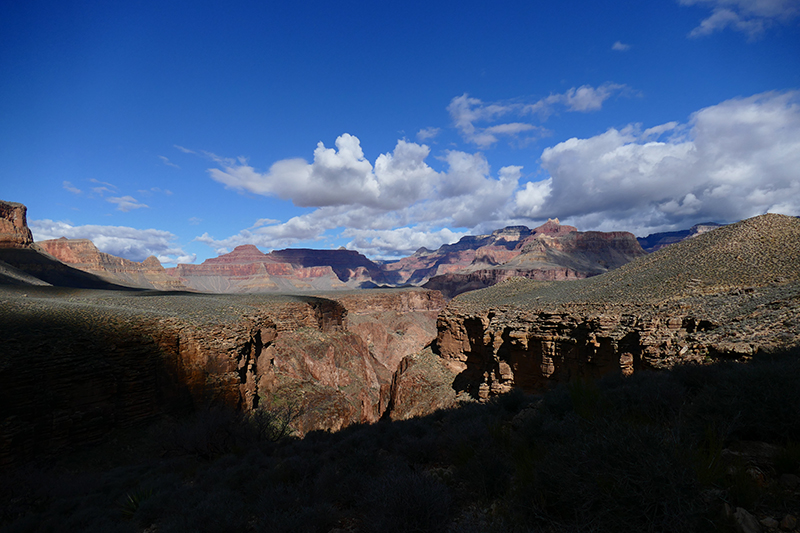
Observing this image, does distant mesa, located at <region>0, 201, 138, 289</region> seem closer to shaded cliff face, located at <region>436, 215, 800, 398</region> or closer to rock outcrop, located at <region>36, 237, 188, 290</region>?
rock outcrop, located at <region>36, 237, 188, 290</region>

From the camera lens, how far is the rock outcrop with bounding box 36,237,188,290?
109 m

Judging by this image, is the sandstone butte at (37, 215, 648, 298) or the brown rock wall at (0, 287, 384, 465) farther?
the sandstone butte at (37, 215, 648, 298)

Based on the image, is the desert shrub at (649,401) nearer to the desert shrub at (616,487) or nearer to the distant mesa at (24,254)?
the desert shrub at (616,487)

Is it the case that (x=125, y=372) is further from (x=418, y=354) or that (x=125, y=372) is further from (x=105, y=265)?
(x=105, y=265)

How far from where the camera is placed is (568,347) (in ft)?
53.2

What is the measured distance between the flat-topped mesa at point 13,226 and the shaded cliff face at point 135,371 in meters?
81.3

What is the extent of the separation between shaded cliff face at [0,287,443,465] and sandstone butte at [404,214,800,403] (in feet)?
29.0

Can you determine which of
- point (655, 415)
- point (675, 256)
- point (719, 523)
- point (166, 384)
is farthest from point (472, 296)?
point (719, 523)

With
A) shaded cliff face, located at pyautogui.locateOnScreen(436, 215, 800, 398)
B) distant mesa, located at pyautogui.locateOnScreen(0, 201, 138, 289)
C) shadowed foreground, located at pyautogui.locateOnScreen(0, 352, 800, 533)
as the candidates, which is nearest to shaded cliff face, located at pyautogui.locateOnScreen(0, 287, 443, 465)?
shadowed foreground, located at pyautogui.locateOnScreen(0, 352, 800, 533)

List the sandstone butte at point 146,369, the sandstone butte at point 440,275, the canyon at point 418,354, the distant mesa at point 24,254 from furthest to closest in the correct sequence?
the sandstone butte at point 440,275, the distant mesa at point 24,254, the sandstone butte at point 146,369, the canyon at point 418,354

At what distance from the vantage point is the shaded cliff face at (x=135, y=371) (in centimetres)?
1131

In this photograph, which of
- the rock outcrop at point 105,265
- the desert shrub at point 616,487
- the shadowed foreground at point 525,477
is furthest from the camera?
the rock outcrop at point 105,265

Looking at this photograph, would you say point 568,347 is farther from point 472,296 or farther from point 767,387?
point 472,296


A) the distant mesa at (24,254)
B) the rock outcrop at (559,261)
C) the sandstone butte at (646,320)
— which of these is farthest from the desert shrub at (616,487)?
the rock outcrop at (559,261)
